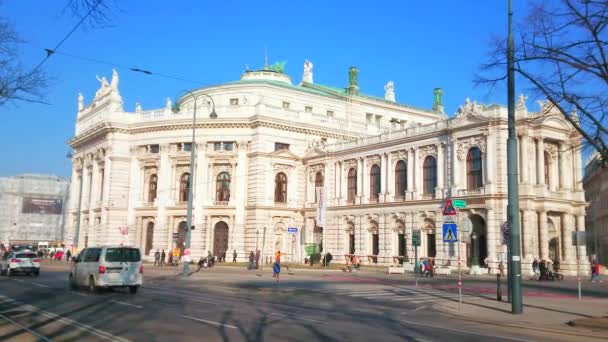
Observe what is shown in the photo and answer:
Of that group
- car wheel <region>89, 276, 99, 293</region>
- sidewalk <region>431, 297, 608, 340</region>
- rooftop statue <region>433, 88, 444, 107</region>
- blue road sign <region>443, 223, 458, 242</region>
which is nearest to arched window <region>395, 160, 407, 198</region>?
sidewalk <region>431, 297, 608, 340</region>

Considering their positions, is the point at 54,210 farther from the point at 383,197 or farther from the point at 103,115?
the point at 383,197

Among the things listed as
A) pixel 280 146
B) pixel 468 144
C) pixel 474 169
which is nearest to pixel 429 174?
pixel 474 169

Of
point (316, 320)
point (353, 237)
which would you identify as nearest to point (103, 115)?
point (353, 237)

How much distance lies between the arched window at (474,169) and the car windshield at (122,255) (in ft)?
102

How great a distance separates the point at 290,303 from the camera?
70.3 ft

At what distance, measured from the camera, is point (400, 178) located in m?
54.6

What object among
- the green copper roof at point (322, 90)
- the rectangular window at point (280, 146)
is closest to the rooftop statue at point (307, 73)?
the green copper roof at point (322, 90)

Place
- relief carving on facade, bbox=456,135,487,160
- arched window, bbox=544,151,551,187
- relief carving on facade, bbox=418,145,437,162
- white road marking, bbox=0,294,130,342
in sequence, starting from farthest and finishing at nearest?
relief carving on facade, bbox=418,145,437,162
arched window, bbox=544,151,551,187
relief carving on facade, bbox=456,135,487,160
white road marking, bbox=0,294,130,342

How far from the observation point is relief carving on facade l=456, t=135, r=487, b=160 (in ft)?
151

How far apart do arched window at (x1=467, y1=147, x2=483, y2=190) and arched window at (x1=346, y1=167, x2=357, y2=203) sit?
14.2 m

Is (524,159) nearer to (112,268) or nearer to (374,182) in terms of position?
(374,182)

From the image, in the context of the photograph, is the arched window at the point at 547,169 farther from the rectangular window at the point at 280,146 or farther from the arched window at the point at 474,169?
the rectangular window at the point at 280,146

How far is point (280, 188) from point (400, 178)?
14223 mm

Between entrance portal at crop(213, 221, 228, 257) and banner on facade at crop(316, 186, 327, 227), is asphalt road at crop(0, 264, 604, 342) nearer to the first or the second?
banner on facade at crop(316, 186, 327, 227)
